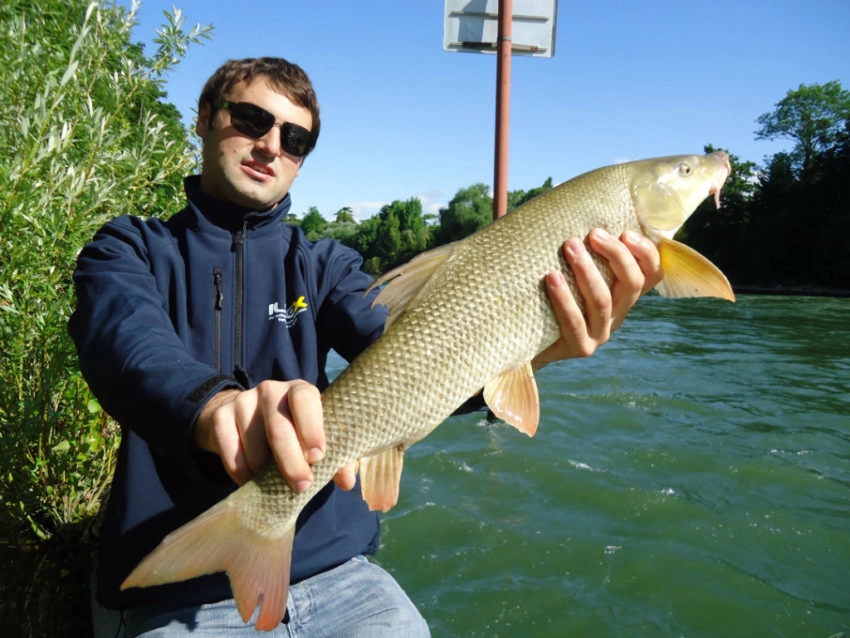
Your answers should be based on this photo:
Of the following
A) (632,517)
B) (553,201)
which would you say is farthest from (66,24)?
(632,517)

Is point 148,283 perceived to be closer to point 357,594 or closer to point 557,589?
point 357,594

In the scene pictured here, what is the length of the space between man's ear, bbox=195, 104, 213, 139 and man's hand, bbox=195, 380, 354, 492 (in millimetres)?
1872

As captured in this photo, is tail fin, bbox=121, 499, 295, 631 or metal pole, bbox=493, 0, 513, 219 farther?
metal pole, bbox=493, 0, 513, 219

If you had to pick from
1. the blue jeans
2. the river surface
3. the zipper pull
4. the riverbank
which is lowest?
the riverbank

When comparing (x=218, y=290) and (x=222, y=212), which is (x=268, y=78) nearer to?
(x=222, y=212)

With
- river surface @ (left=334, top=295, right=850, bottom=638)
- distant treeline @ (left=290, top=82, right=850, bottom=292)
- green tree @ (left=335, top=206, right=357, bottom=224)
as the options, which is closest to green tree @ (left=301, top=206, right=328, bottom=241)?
green tree @ (left=335, top=206, right=357, bottom=224)

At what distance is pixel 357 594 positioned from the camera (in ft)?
7.73

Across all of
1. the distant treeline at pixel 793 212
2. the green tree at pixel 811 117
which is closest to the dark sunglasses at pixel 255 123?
the distant treeline at pixel 793 212

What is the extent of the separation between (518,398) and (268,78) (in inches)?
79.1

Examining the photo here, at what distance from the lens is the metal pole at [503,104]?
5.79 metres

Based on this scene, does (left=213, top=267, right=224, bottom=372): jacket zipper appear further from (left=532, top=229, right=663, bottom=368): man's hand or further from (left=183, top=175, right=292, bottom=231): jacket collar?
(left=532, top=229, right=663, bottom=368): man's hand

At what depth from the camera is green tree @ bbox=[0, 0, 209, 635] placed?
307cm

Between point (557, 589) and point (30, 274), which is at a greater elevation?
point (30, 274)

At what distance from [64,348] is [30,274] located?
43 cm
